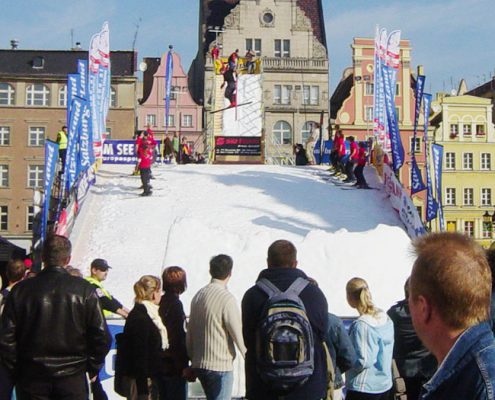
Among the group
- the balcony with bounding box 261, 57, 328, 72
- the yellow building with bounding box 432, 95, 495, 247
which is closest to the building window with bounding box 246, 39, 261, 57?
the balcony with bounding box 261, 57, 328, 72

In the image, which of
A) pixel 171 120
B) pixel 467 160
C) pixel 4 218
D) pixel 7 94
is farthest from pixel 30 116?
pixel 467 160

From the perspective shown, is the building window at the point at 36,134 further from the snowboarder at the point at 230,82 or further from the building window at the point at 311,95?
the building window at the point at 311,95

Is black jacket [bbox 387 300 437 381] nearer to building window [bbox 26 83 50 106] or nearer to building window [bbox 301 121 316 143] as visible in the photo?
building window [bbox 26 83 50 106]

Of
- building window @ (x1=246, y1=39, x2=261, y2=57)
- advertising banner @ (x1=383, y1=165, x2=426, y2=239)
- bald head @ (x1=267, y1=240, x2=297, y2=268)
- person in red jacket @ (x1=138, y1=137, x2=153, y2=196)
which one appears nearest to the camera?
bald head @ (x1=267, y1=240, x2=297, y2=268)

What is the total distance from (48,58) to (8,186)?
29.4ft

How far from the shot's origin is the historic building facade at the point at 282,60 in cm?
6469

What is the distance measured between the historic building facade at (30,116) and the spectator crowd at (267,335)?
46443 millimetres

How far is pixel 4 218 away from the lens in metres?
53.5

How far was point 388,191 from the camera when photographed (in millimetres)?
22172

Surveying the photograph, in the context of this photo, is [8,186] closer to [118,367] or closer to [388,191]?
[388,191]

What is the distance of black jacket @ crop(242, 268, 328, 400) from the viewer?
19.3 ft

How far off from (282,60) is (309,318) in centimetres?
5999

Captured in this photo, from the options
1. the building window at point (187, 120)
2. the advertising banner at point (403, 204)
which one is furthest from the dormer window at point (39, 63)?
the advertising banner at point (403, 204)

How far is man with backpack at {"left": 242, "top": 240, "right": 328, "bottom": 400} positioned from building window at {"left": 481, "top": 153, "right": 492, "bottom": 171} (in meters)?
54.1
